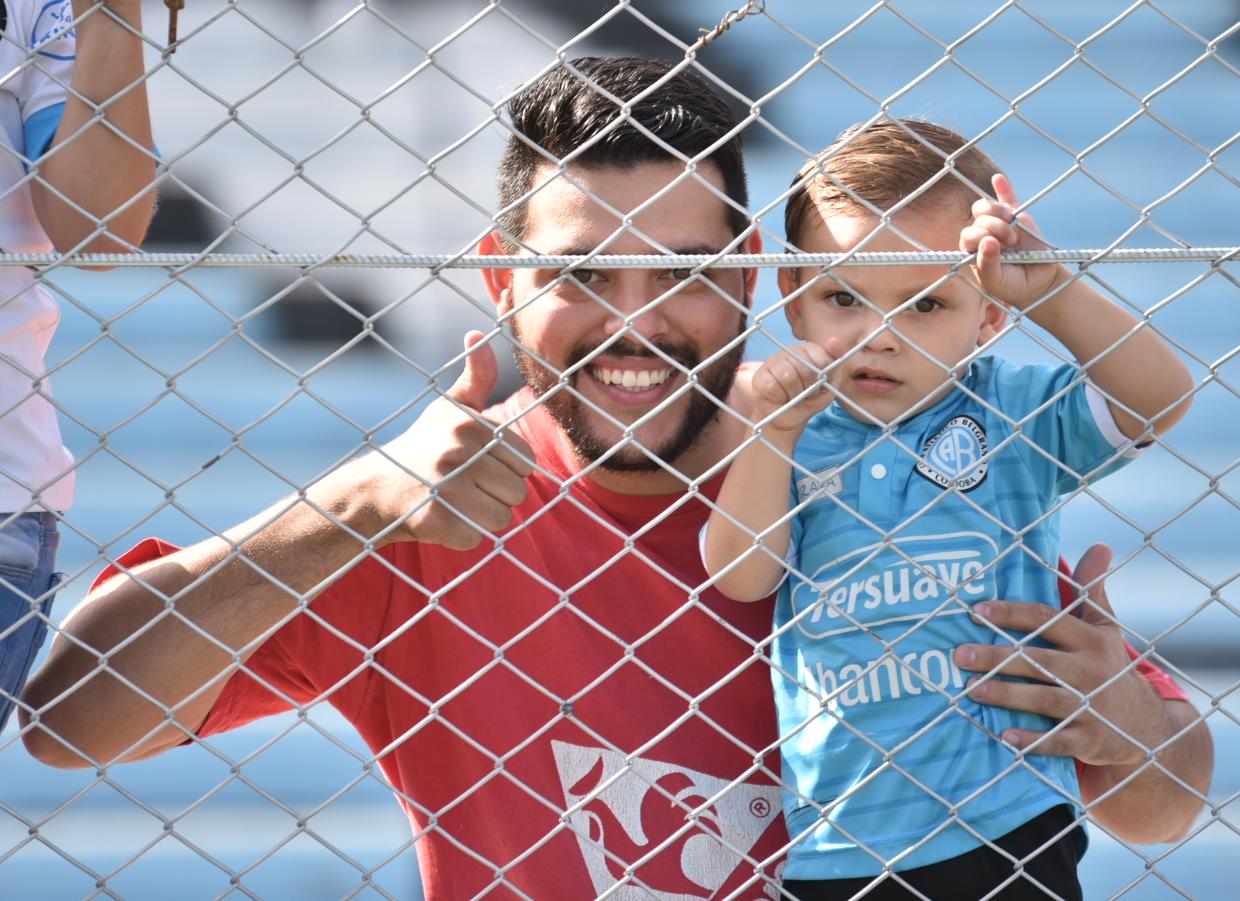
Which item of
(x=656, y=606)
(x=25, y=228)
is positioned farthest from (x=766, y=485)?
(x=25, y=228)

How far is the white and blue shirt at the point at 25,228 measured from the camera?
1629mm

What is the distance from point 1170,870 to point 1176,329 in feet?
4.35

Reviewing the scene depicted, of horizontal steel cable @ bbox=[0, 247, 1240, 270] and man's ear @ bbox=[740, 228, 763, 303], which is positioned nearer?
horizontal steel cable @ bbox=[0, 247, 1240, 270]

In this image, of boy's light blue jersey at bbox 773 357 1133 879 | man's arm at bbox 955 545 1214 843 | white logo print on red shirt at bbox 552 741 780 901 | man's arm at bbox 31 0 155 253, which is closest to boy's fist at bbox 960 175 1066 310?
boy's light blue jersey at bbox 773 357 1133 879

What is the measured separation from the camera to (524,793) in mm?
1679

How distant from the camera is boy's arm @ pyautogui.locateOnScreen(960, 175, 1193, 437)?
1.45 meters

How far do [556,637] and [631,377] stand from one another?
37cm

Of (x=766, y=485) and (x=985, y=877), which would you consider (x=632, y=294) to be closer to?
(x=766, y=485)

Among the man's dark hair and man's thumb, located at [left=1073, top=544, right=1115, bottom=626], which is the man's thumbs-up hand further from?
man's thumb, located at [left=1073, top=544, right=1115, bottom=626]

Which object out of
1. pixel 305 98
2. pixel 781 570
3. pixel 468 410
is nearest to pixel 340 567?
pixel 468 410

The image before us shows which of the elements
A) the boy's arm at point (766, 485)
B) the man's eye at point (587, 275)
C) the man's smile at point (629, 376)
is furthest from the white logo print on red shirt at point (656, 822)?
the man's eye at point (587, 275)

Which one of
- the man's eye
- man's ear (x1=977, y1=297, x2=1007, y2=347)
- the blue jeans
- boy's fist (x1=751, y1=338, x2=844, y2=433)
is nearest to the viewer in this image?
Answer: boy's fist (x1=751, y1=338, x2=844, y2=433)

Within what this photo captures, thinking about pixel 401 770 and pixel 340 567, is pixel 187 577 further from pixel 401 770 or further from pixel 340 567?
pixel 401 770

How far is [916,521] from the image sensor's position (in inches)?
63.2
